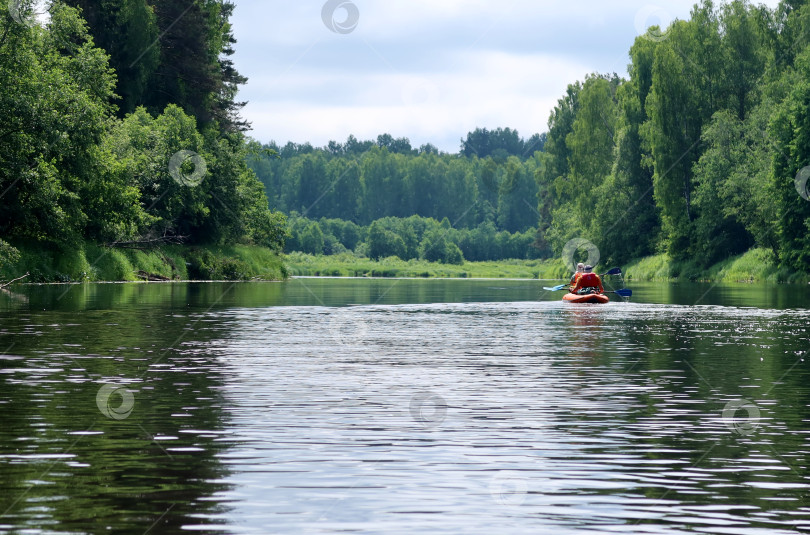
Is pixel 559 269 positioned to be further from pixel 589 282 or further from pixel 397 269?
pixel 589 282

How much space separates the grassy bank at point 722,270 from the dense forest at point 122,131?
33.4 m

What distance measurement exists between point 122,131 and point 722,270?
47820 millimetres

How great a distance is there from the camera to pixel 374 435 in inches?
480

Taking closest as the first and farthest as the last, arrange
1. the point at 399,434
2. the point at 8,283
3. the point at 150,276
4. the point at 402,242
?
the point at 399,434 < the point at 8,283 < the point at 150,276 < the point at 402,242

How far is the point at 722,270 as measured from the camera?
8619 centimetres

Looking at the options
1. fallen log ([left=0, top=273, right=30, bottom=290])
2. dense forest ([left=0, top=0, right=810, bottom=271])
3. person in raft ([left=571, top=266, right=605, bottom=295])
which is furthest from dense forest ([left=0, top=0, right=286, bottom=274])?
person in raft ([left=571, top=266, right=605, bottom=295])

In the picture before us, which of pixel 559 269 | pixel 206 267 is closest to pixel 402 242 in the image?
pixel 559 269

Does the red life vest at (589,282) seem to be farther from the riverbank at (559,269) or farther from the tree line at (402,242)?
the tree line at (402,242)

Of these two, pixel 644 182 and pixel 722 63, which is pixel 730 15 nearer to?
pixel 722 63

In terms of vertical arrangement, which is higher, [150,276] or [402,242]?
[402,242]

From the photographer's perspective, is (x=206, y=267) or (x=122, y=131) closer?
(x=122, y=131)

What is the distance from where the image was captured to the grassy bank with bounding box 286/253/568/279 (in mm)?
142750

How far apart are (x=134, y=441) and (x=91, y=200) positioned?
49.7m

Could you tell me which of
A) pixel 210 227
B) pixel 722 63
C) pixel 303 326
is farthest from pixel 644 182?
pixel 303 326
